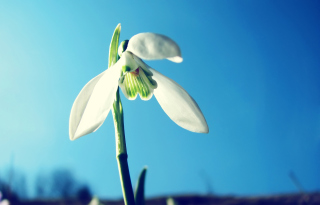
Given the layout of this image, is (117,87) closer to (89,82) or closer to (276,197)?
(89,82)

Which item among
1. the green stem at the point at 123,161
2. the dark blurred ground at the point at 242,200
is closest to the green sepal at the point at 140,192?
the green stem at the point at 123,161

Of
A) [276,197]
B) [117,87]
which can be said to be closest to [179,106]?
[117,87]

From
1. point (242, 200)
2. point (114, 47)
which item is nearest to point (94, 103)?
point (114, 47)

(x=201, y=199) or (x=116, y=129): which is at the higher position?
(x=116, y=129)

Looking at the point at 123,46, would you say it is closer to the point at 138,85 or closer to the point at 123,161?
the point at 138,85

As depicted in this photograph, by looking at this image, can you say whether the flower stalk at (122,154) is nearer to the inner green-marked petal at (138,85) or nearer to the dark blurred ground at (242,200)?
the inner green-marked petal at (138,85)

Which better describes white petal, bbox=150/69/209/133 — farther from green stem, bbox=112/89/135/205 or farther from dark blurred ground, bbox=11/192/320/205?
dark blurred ground, bbox=11/192/320/205

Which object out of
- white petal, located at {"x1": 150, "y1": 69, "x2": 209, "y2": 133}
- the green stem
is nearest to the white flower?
white petal, located at {"x1": 150, "y1": 69, "x2": 209, "y2": 133}
